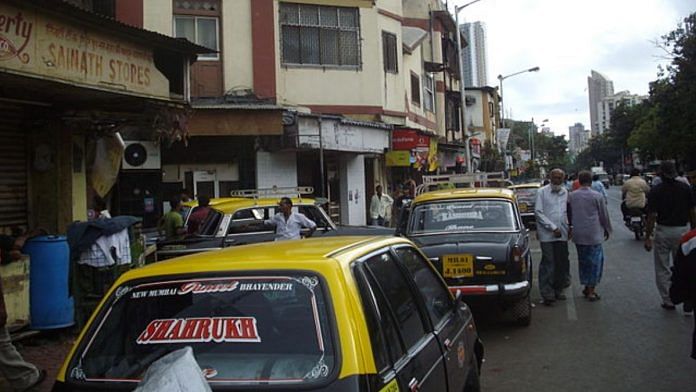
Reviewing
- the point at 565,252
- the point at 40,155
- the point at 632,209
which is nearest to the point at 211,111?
the point at 40,155

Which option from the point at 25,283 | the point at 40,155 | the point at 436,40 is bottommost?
the point at 25,283

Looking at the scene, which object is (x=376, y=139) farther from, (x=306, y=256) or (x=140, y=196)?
(x=306, y=256)

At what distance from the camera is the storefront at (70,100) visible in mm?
6559

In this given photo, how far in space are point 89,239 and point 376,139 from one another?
13121 mm

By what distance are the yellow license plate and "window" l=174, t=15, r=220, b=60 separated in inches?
461

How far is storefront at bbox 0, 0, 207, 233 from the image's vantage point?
6.56 metres

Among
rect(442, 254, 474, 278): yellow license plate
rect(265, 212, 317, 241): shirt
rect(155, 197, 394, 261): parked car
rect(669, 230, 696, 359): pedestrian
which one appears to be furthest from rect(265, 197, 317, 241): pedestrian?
rect(669, 230, 696, 359): pedestrian

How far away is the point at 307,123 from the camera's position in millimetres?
17047

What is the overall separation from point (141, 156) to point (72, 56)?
923 cm

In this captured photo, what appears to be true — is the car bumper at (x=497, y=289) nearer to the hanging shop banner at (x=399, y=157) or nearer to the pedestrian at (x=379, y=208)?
the pedestrian at (x=379, y=208)

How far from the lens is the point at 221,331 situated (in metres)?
2.85

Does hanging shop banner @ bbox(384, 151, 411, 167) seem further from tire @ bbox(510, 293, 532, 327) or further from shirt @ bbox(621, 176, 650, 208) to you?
tire @ bbox(510, 293, 532, 327)

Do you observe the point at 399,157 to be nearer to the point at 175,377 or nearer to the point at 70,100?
the point at 70,100

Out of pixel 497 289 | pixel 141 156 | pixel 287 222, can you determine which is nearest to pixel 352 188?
pixel 141 156
